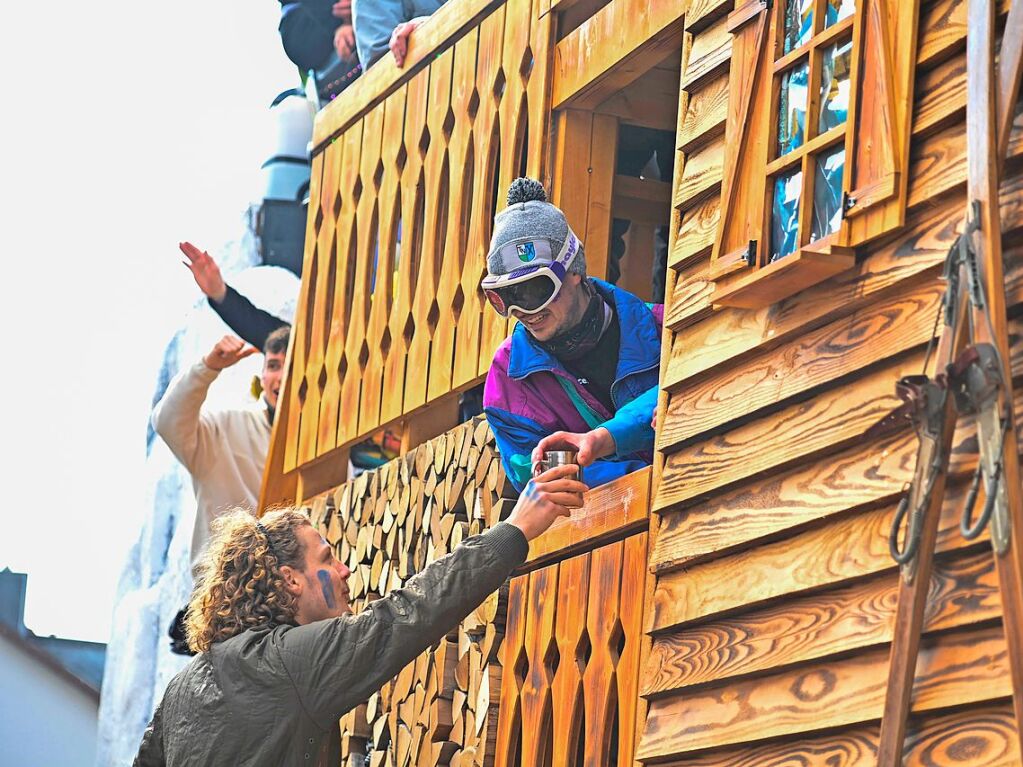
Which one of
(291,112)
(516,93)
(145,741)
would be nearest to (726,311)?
(145,741)

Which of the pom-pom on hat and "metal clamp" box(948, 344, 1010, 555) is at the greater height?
the pom-pom on hat

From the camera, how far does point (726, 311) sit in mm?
4742

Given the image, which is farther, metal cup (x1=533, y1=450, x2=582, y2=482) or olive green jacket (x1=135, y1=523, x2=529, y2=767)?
metal cup (x1=533, y1=450, x2=582, y2=482)

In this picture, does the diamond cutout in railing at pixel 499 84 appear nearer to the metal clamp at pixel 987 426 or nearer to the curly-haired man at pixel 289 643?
the curly-haired man at pixel 289 643

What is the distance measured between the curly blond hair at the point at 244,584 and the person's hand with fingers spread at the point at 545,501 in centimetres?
62

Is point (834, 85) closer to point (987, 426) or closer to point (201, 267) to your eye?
point (987, 426)

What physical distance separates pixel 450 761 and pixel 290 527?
5.22 ft

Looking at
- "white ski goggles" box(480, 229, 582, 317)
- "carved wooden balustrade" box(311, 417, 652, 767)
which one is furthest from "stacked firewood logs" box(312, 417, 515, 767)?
"white ski goggles" box(480, 229, 582, 317)

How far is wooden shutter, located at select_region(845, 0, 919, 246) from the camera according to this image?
13.0ft

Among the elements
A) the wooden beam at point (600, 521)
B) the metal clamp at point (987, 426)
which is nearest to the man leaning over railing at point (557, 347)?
the wooden beam at point (600, 521)

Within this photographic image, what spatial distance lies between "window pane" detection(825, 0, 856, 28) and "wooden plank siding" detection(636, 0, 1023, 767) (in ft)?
1.01

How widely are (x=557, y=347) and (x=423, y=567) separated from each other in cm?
140

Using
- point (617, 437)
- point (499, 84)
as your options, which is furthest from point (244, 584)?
point (499, 84)

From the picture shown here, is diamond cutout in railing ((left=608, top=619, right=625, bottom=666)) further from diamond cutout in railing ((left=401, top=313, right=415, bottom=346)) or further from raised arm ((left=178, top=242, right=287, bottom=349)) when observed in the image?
raised arm ((left=178, top=242, right=287, bottom=349))
